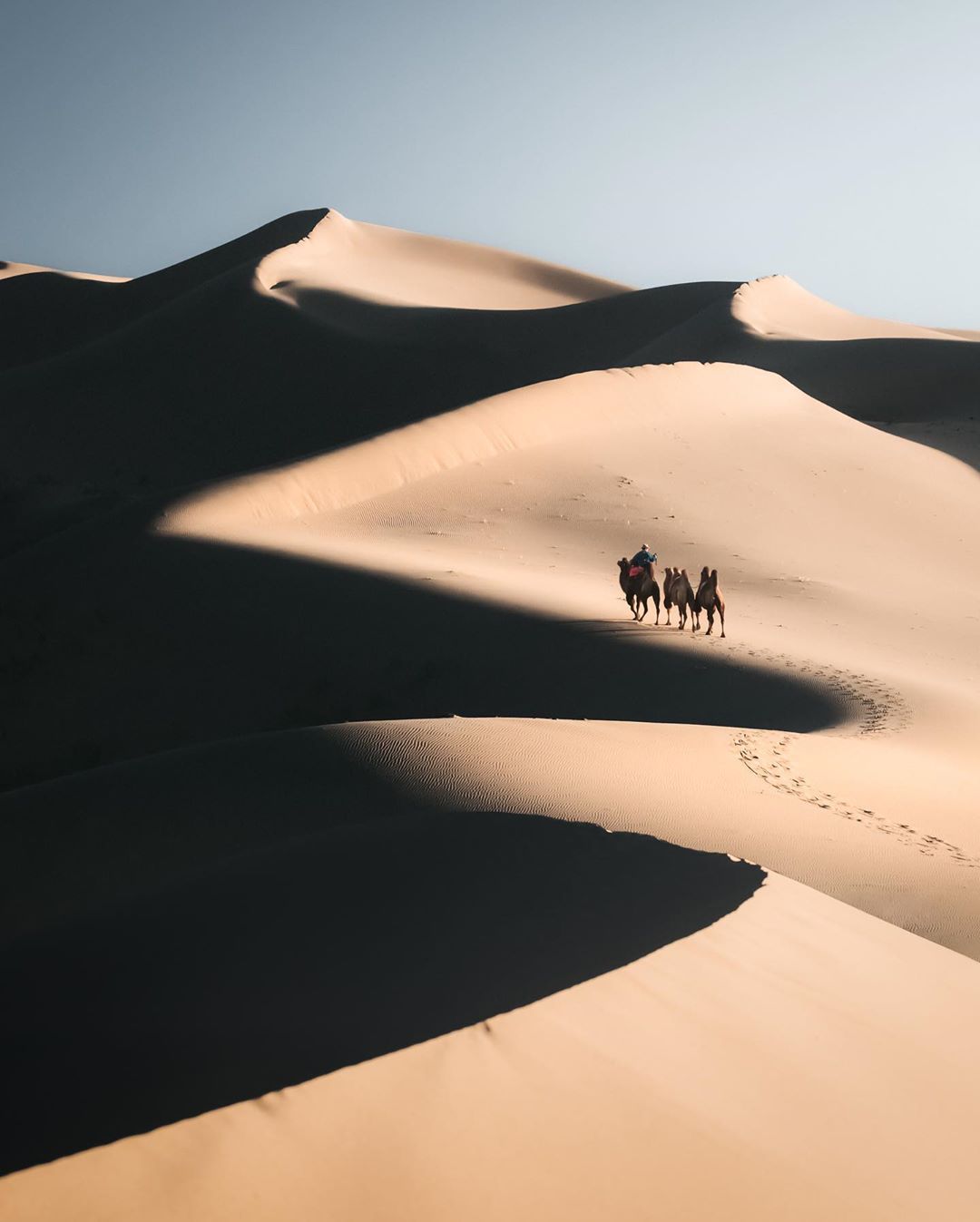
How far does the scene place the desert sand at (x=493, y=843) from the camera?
4.05 meters

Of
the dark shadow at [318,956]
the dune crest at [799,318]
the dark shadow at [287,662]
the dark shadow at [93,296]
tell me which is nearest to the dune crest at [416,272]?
the dark shadow at [93,296]

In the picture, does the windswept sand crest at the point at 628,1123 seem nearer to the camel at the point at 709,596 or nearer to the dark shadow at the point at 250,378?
the camel at the point at 709,596

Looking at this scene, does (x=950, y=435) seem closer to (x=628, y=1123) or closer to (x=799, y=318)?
(x=799, y=318)

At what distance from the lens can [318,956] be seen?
564 centimetres

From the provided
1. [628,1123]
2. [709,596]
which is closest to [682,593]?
[709,596]

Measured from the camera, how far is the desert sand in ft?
13.3

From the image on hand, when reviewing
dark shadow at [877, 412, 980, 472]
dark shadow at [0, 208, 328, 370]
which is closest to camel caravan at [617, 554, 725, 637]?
dark shadow at [877, 412, 980, 472]

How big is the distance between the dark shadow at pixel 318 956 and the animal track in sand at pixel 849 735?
2.37m

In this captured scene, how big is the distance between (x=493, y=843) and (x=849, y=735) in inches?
229

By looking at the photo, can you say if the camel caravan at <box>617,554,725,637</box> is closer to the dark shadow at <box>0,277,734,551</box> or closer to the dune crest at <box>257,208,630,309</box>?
the dark shadow at <box>0,277,734,551</box>

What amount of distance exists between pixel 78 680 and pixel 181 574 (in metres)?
2.23

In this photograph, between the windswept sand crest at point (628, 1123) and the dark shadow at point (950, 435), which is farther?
the dark shadow at point (950, 435)

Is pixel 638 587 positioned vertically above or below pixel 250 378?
below

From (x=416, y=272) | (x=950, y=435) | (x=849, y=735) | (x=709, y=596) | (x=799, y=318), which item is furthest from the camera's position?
(x=416, y=272)
